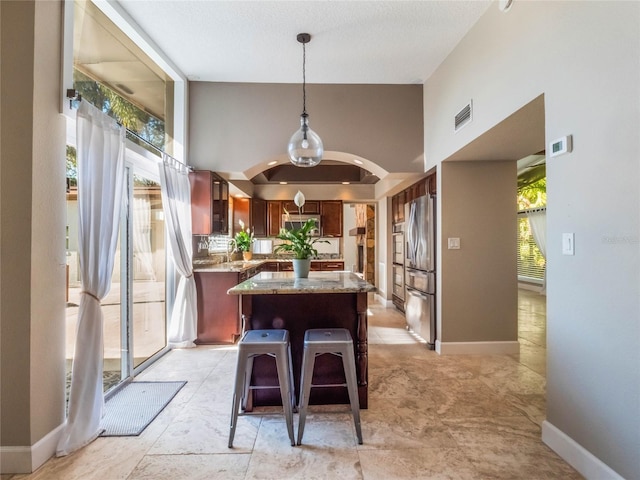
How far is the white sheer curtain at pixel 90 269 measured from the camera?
6.26ft

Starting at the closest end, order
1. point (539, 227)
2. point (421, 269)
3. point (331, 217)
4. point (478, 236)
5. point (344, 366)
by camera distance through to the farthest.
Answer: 1. point (344, 366)
2. point (478, 236)
3. point (421, 269)
4. point (331, 217)
5. point (539, 227)

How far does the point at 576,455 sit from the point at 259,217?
5.58 metres

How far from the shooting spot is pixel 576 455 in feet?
5.50

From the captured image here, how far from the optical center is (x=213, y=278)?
3.73 meters

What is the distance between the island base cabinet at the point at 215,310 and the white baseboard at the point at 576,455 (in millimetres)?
2951

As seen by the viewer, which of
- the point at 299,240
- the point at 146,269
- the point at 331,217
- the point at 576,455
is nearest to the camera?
the point at 576,455

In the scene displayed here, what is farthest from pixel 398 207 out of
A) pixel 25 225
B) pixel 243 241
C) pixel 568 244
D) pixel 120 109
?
pixel 25 225

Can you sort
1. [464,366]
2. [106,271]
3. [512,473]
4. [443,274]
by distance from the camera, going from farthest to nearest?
[443,274] → [464,366] → [106,271] → [512,473]

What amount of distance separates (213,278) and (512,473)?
124 inches

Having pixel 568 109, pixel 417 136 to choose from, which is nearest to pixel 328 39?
pixel 417 136

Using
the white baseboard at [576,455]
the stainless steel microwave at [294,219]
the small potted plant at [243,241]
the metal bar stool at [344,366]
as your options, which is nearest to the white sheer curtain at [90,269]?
the metal bar stool at [344,366]

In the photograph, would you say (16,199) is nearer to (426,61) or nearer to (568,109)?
(568,109)

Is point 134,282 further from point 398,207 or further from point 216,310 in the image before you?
point 398,207

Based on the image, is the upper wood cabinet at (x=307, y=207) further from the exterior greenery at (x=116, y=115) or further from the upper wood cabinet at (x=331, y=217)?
the exterior greenery at (x=116, y=115)
